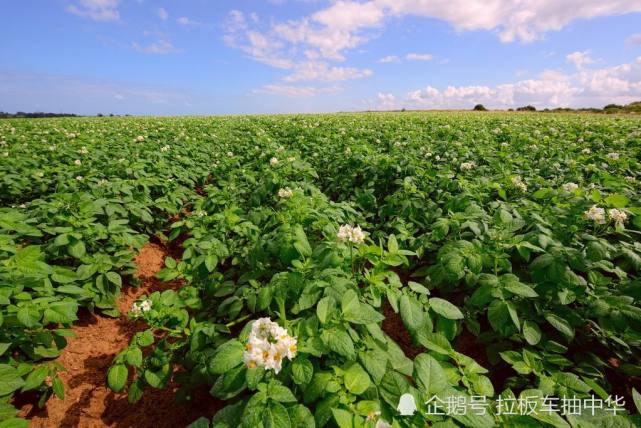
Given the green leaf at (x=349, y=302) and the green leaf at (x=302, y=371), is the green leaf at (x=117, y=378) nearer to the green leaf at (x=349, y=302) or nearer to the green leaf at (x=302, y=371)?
the green leaf at (x=302, y=371)

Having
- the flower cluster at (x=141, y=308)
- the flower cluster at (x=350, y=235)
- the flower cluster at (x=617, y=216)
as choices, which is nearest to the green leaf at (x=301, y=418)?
the flower cluster at (x=350, y=235)

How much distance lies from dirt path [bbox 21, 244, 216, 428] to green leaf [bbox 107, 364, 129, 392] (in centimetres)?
55

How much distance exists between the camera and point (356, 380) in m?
1.52

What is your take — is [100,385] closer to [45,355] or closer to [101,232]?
[45,355]

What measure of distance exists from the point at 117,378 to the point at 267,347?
4.34 ft

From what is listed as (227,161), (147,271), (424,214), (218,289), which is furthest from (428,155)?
(147,271)

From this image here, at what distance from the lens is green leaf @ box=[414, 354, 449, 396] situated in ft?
4.88

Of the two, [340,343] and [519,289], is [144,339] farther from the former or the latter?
[519,289]

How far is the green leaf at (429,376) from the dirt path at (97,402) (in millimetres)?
1694

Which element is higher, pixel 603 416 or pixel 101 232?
pixel 101 232

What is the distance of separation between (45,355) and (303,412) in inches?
87.8

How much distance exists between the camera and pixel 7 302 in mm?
1983

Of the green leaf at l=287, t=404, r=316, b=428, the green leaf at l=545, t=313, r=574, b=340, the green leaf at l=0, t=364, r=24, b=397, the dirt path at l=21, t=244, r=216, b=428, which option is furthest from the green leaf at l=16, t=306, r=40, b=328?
Result: the green leaf at l=545, t=313, r=574, b=340

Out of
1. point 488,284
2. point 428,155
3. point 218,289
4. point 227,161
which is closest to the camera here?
point 488,284
